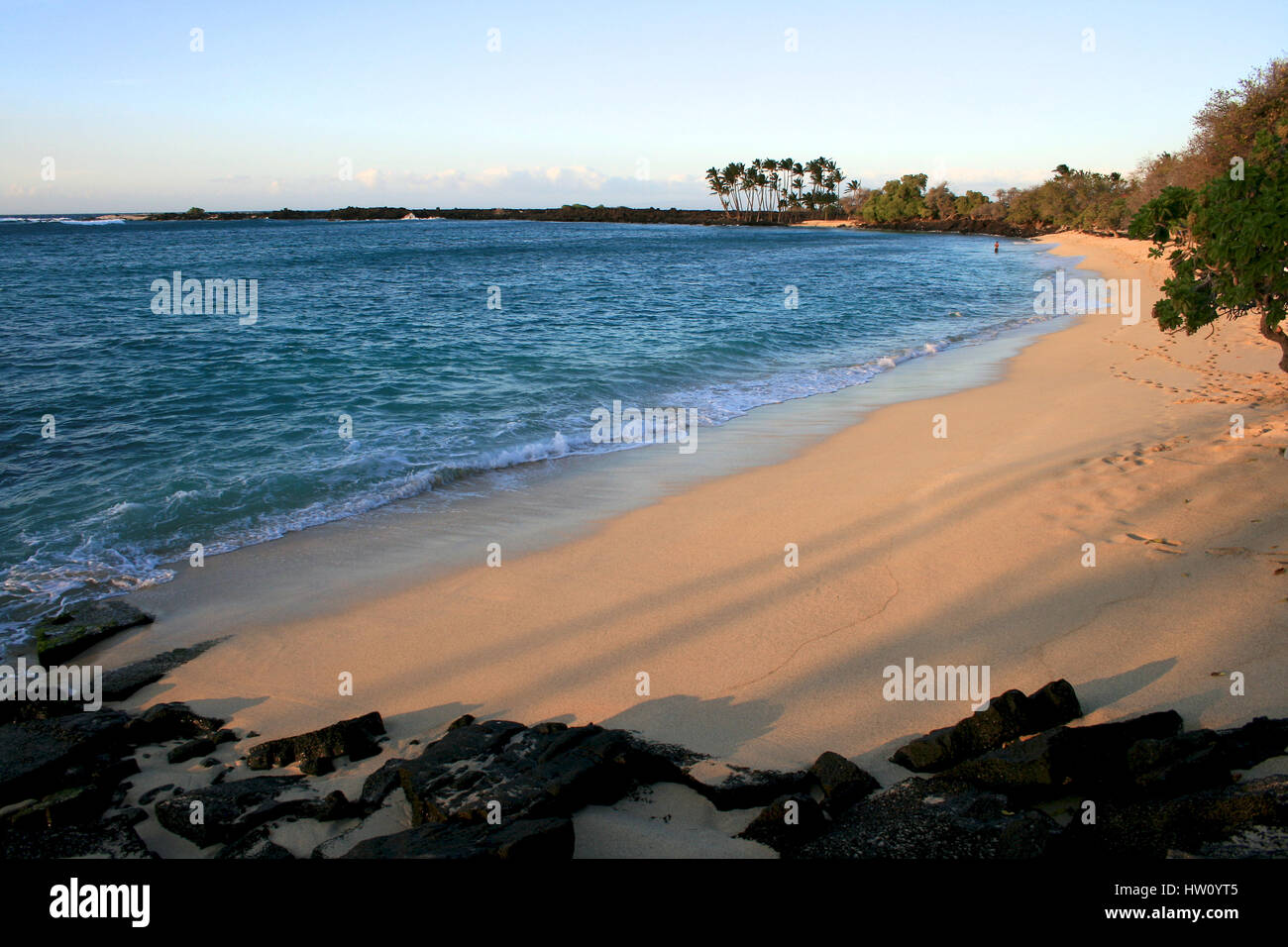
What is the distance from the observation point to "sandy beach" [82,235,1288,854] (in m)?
5.09

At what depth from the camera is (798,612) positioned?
6.63 meters

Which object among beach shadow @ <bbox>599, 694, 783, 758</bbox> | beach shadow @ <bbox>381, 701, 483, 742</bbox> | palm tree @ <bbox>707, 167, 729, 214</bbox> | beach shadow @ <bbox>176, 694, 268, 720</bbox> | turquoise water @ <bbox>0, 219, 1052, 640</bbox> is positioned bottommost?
beach shadow @ <bbox>176, 694, 268, 720</bbox>

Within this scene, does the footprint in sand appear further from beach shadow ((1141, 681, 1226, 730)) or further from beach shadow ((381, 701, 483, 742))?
beach shadow ((381, 701, 483, 742))

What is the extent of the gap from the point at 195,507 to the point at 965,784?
9.76 metres

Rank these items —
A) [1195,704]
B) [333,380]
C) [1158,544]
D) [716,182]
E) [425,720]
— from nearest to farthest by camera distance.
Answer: [1195,704]
[425,720]
[1158,544]
[333,380]
[716,182]

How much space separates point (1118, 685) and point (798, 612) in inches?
95.2

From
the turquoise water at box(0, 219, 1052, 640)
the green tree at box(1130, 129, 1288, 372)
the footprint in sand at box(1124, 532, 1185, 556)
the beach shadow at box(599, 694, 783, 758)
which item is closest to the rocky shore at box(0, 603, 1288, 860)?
the beach shadow at box(599, 694, 783, 758)

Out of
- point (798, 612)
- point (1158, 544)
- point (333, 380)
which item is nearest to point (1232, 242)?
point (1158, 544)

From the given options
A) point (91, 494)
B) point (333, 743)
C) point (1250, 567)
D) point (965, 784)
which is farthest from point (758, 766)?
point (91, 494)

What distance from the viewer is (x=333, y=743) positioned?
4684mm

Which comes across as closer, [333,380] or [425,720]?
[425,720]

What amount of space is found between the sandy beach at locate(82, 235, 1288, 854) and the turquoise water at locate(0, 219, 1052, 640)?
1817 millimetres

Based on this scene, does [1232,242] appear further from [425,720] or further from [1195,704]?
[425,720]
